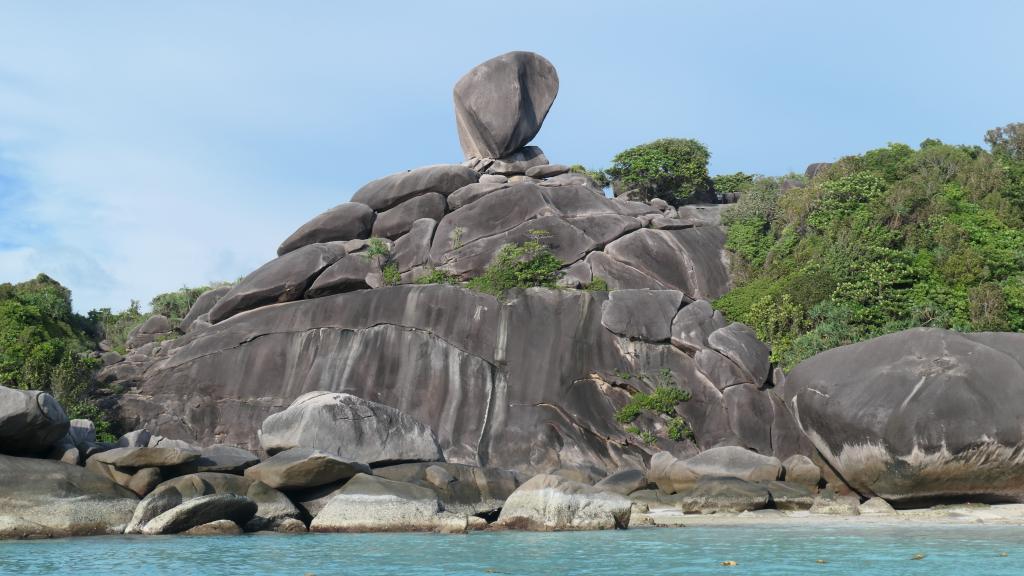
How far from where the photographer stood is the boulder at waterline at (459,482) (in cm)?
2211

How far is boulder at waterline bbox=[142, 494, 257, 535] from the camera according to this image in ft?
61.5

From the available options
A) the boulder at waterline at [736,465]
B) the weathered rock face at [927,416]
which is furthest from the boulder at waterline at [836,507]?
the boulder at waterline at [736,465]

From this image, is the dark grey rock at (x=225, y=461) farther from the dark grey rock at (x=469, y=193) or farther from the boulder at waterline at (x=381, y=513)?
the dark grey rock at (x=469, y=193)

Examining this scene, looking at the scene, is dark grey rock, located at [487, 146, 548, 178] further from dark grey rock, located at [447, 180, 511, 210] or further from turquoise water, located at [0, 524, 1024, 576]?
Result: turquoise water, located at [0, 524, 1024, 576]

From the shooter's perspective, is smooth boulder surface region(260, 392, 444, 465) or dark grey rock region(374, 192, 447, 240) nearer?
smooth boulder surface region(260, 392, 444, 465)

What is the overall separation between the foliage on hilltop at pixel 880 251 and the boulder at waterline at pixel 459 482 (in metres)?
11.4

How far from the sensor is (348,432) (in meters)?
23.4

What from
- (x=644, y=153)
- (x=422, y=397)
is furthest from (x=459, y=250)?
(x=644, y=153)

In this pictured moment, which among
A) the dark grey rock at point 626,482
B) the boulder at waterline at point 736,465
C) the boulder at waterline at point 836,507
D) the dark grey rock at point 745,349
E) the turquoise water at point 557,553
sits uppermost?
the dark grey rock at point 745,349

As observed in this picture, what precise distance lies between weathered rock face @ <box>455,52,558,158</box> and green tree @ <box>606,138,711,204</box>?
5148 millimetres

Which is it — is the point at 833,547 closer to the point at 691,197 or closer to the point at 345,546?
the point at 345,546

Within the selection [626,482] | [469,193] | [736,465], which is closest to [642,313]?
[626,482]

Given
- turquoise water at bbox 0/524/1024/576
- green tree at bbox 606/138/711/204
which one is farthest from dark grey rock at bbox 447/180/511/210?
turquoise water at bbox 0/524/1024/576

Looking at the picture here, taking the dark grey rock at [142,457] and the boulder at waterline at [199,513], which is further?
the dark grey rock at [142,457]
